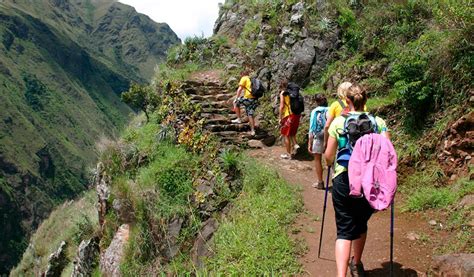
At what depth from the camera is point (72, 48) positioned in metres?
183

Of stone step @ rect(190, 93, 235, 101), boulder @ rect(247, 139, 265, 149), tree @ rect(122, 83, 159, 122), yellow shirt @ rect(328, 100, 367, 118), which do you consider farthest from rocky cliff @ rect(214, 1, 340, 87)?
yellow shirt @ rect(328, 100, 367, 118)

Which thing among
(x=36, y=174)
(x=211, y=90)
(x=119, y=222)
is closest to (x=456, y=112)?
(x=119, y=222)

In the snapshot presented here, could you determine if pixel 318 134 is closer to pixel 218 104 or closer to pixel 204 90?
pixel 218 104

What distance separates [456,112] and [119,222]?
7.25 m

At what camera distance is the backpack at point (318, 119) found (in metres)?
7.43

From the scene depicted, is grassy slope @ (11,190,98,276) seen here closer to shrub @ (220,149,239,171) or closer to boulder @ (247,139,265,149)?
boulder @ (247,139,265,149)

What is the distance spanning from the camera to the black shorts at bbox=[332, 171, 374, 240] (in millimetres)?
4031

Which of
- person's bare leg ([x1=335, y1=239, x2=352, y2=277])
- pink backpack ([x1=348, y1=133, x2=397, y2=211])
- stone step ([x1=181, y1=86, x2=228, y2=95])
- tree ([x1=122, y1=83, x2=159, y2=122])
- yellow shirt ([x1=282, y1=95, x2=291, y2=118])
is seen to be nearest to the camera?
pink backpack ([x1=348, y1=133, x2=397, y2=211])

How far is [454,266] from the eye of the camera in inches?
158

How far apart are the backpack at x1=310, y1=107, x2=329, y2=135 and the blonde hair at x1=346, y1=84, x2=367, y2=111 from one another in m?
3.09

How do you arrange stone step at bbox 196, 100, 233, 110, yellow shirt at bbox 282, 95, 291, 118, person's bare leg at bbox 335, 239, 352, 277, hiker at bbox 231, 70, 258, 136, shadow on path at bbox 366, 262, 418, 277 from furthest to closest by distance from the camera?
stone step at bbox 196, 100, 233, 110
hiker at bbox 231, 70, 258, 136
yellow shirt at bbox 282, 95, 291, 118
shadow on path at bbox 366, 262, 418, 277
person's bare leg at bbox 335, 239, 352, 277

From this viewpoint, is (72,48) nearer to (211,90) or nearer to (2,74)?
(2,74)

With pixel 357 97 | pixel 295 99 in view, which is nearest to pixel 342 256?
pixel 357 97

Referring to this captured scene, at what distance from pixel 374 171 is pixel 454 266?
1.22 metres
